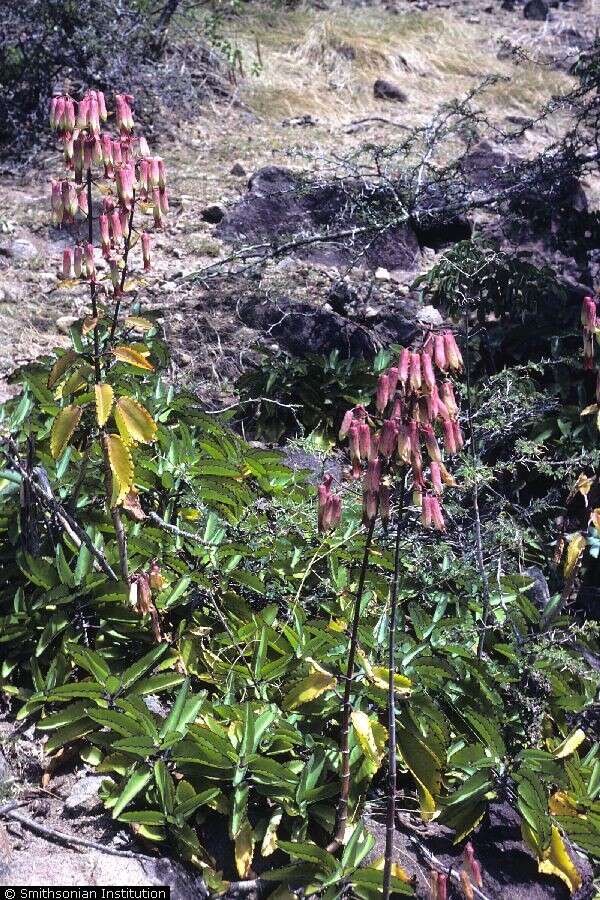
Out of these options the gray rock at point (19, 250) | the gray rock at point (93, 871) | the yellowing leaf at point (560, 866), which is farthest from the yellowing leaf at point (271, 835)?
the gray rock at point (19, 250)

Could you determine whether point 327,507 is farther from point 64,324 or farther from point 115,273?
point 64,324

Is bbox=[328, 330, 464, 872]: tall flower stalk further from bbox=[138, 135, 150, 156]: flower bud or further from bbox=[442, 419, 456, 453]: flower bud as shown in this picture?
bbox=[138, 135, 150, 156]: flower bud

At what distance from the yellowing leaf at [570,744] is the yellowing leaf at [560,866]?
1.14 feet

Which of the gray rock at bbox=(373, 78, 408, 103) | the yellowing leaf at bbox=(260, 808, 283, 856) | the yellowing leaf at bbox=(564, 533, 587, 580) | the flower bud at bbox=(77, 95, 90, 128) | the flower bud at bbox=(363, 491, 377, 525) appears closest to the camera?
the flower bud at bbox=(363, 491, 377, 525)

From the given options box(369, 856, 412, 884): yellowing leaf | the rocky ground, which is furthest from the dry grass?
box(369, 856, 412, 884): yellowing leaf

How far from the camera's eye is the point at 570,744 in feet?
10.5

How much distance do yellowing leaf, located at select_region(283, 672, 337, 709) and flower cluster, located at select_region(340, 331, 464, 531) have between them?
2.23ft

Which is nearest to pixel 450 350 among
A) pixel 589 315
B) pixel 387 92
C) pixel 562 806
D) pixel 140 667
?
pixel 589 315

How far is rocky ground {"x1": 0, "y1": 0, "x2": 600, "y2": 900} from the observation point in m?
2.82

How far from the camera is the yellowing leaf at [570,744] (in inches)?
124

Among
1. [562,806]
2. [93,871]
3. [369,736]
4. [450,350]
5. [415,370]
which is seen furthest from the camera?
[562,806]

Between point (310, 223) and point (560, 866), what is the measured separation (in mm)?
4823

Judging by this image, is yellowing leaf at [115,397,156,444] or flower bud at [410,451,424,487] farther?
yellowing leaf at [115,397,156,444]

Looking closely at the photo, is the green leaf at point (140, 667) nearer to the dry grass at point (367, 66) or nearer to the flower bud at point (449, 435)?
the flower bud at point (449, 435)
